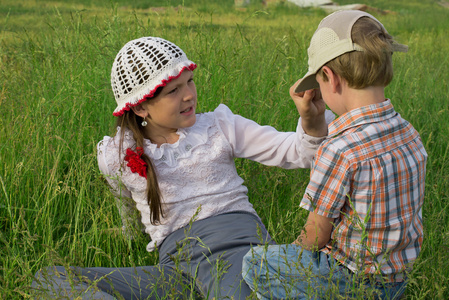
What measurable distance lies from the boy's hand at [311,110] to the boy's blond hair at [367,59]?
1.00ft

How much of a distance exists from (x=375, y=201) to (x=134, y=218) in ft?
3.91

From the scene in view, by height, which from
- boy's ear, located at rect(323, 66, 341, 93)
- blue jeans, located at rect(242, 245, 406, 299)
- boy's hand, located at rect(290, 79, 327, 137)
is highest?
boy's ear, located at rect(323, 66, 341, 93)

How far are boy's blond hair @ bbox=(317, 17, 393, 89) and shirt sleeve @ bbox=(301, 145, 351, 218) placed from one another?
0.85 feet

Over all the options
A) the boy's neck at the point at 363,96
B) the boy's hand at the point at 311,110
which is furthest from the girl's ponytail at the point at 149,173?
the boy's neck at the point at 363,96

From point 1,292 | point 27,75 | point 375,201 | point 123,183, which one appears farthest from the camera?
point 27,75

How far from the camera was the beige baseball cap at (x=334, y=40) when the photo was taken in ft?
5.62

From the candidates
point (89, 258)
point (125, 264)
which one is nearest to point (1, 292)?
point (89, 258)

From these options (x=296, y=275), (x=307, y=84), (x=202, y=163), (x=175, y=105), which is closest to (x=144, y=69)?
(x=175, y=105)

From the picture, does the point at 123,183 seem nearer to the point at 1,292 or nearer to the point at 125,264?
the point at 125,264

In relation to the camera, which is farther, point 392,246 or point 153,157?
point 153,157

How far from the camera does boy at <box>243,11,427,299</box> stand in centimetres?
166

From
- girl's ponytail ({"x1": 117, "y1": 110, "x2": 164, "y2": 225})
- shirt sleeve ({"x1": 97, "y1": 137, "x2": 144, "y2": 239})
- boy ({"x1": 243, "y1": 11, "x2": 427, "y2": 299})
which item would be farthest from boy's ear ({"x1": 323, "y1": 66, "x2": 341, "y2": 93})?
shirt sleeve ({"x1": 97, "y1": 137, "x2": 144, "y2": 239})

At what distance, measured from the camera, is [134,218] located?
2.42 m

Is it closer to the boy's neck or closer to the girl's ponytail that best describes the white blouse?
the girl's ponytail
